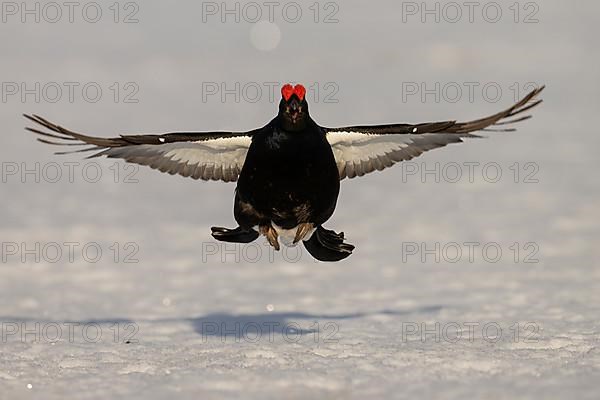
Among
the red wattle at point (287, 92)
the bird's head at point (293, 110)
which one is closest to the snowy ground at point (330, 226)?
the bird's head at point (293, 110)

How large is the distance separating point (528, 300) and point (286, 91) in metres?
3.66

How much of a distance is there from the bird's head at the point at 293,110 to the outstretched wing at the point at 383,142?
426 mm

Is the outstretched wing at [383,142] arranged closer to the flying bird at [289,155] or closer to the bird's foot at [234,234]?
the flying bird at [289,155]

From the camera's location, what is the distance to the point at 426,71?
2005 cm

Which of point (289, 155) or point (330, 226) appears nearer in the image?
point (289, 155)

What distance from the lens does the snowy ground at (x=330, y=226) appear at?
5.74 m

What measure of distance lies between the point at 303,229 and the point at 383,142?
85 cm

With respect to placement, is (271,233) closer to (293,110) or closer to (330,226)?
(293,110)

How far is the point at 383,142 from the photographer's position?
21.4ft

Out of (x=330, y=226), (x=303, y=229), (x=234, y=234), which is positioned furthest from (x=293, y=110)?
(x=330, y=226)

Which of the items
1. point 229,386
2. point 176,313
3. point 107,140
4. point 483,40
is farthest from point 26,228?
point 483,40

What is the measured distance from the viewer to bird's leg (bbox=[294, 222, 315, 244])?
6.31 meters

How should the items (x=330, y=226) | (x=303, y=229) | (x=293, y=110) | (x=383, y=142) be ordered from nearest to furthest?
(x=293, y=110), (x=303, y=229), (x=383, y=142), (x=330, y=226)

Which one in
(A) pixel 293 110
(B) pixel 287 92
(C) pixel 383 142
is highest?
(B) pixel 287 92
